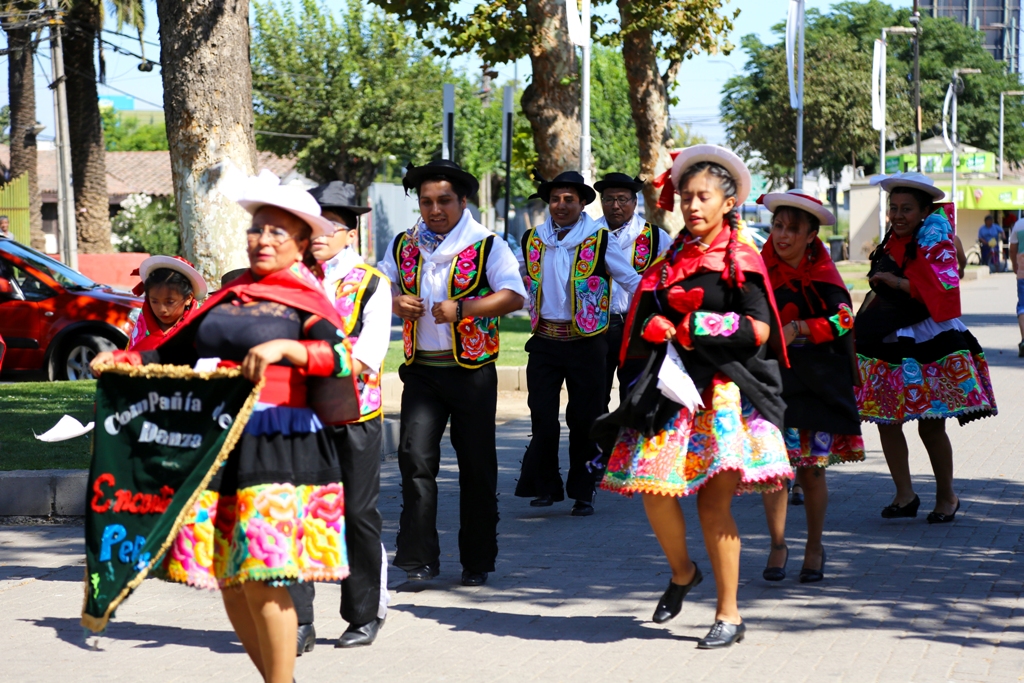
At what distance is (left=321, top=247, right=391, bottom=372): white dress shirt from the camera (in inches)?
185

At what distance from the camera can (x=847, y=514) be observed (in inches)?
311

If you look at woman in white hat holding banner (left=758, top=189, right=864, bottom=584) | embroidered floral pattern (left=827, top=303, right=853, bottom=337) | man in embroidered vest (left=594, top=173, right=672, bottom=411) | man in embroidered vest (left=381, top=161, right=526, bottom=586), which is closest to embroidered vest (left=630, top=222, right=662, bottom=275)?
man in embroidered vest (left=594, top=173, right=672, bottom=411)

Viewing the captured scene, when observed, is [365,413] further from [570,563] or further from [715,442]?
[570,563]

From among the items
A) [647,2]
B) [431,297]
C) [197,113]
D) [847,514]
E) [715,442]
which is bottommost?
[847,514]

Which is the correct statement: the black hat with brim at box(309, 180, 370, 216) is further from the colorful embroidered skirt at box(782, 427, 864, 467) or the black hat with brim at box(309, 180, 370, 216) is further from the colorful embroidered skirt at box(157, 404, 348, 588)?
the colorful embroidered skirt at box(782, 427, 864, 467)

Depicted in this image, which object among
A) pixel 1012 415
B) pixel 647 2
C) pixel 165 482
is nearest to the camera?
pixel 165 482

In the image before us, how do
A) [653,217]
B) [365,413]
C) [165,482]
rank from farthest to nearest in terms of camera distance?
[653,217] < [365,413] < [165,482]

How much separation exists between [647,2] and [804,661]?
16.7m

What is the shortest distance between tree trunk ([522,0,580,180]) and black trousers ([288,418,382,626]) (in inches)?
502

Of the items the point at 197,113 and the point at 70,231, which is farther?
the point at 70,231

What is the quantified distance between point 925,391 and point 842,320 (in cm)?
149

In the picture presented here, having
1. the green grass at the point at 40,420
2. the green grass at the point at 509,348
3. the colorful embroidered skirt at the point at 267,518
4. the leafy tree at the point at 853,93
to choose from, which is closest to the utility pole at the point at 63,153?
the green grass at the point at 509,348

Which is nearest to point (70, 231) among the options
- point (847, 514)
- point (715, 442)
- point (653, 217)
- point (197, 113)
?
point (653, 217)

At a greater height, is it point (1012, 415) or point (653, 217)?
point (653, 217)
